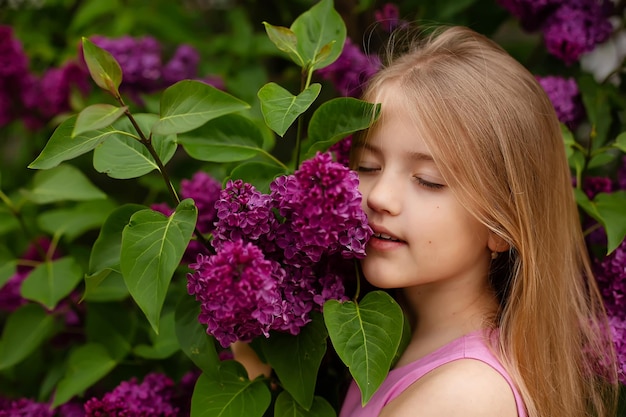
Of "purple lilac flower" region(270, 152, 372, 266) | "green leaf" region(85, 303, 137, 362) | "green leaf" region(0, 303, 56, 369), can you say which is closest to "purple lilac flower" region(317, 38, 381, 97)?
"purple lilac flower" region(270, 152, 372, 266)

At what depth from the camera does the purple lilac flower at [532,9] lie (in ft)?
5.02

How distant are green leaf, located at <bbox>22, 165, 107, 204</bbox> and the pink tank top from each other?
0.65m

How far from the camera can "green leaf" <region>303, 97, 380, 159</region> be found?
1097mm

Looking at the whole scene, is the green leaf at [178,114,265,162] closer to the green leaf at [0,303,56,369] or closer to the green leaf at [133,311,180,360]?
the green leaf at [133,311,180,360]

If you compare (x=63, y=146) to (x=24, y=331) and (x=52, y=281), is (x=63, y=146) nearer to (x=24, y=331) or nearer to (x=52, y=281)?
(x=52, y=281)

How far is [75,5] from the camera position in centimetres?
239

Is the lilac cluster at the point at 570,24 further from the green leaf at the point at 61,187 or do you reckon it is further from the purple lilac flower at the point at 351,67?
the green leaf at the point at 61,187

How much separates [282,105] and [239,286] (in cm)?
29

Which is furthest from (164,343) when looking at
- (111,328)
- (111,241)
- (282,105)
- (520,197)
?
(520,197)

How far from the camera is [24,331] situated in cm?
147

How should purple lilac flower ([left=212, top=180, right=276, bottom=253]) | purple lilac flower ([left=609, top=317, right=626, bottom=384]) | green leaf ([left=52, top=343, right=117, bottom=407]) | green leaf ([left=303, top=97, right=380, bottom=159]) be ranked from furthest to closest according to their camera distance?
green leaf ([left=52, top=343, right=117, bottom=407]) < purple lilac flower ([left=609, top=317, right=626, bottom=384]) < green leaf ([left=303, top=97, right=380, bottom=159]) < purple lilac flower ([left=212, top=180, right=276, bottom=253])

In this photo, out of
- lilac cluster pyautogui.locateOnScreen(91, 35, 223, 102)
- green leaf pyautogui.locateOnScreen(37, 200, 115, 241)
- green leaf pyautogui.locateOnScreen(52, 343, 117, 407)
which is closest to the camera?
green leaf pyautogui.locateOnScreen(52, 343, 117, 407)

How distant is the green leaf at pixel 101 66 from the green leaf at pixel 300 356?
1.42 feet

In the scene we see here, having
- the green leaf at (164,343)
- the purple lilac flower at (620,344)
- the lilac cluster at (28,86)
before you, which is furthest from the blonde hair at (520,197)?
the lilac cluster at (28,86)
